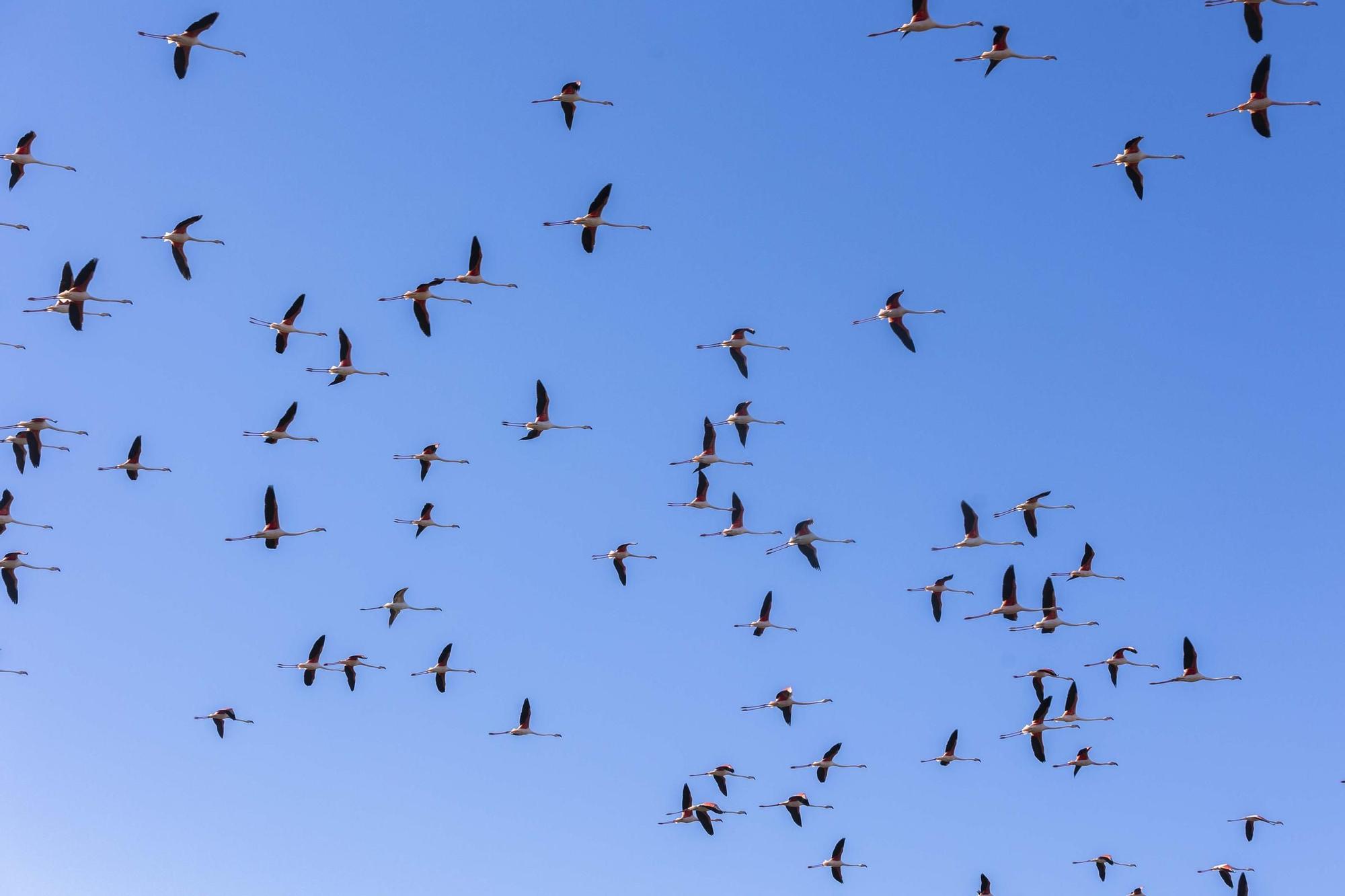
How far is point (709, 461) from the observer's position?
195ft

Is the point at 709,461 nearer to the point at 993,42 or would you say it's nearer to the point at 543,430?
the point at 543,430

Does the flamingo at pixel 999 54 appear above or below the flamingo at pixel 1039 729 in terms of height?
above

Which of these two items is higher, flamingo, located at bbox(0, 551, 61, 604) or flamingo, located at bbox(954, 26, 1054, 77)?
flamingo, located at bbox(954, 26, 1054, 77)

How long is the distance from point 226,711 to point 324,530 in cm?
569

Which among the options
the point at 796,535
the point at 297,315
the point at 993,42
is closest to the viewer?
the point at 993,42

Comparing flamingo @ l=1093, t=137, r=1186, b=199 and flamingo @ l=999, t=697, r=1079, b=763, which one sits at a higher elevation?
flamingo @ l=1093, t=137, r=1186, b=199

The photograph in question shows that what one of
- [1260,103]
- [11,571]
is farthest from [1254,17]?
[11,571]

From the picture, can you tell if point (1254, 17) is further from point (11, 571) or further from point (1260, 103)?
point (11, 571)

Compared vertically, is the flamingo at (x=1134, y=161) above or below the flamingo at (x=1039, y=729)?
above

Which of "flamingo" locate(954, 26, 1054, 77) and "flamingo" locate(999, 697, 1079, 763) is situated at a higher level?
"flamingo" locate(954, 26, 1054, 77)

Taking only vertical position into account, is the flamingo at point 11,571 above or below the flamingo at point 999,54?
below

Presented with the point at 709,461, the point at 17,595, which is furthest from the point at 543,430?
the point at 17,595

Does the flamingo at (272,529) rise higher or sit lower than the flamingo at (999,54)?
lower

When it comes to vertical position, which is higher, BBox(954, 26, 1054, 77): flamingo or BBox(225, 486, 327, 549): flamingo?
BBox(954, 26, 1054, 77): flamingo
